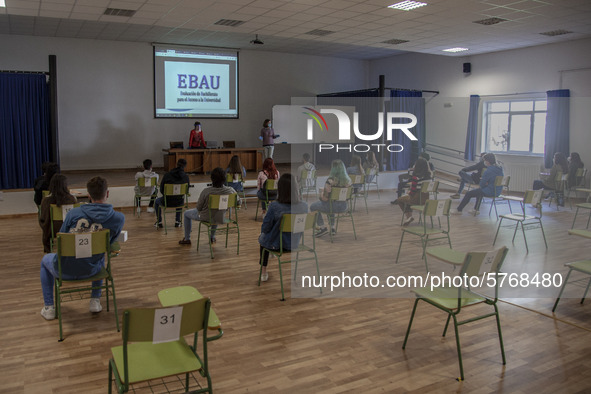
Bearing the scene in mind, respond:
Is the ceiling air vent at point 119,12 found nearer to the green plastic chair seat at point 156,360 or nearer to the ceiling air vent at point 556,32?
the green plastic chair seat at point 156,360

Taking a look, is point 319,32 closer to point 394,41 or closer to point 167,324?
point 394,41

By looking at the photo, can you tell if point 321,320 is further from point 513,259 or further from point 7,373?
point 513,259

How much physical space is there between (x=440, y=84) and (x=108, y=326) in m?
12.6

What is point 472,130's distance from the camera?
11008 millimetres

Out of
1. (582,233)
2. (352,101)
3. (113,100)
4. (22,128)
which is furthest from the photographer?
(352,101)

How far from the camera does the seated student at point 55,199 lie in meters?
5.29

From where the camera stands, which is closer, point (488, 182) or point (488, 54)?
point (488, 182)

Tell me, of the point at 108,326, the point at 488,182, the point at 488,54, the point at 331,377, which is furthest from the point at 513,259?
the point at 488,54

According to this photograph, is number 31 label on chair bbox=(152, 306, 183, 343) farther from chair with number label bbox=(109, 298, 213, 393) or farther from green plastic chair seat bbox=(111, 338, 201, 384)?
green plastic chair seat bbox=(111, 338, 201, 384)

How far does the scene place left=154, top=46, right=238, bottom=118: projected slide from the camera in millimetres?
13828

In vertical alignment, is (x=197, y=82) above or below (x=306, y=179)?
above

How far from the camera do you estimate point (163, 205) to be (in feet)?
24.8

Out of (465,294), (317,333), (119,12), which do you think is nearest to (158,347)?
(317,333)

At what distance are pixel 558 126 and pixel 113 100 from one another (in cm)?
1122
